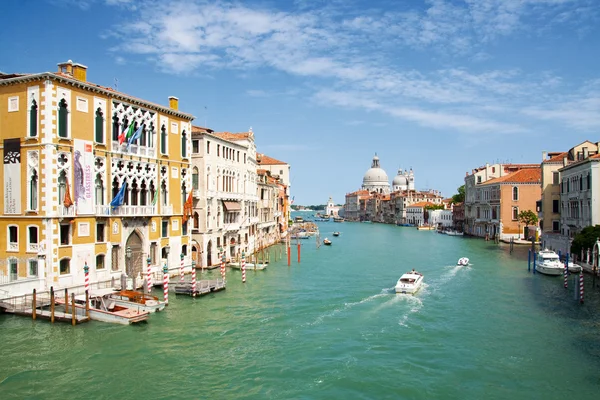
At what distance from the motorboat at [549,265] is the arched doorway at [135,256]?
791 inches

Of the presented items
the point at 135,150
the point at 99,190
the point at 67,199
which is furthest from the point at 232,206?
the point at 67,199

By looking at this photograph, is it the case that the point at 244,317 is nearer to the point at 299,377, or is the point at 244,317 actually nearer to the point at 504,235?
the point at 299,377

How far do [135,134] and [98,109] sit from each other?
206 centimetres

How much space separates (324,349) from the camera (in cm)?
1398

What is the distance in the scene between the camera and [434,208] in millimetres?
95000

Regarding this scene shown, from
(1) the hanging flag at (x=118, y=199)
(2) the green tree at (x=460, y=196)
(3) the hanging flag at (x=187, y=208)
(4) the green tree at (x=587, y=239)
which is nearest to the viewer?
(1) the hanging flag at (x=118, y=199)

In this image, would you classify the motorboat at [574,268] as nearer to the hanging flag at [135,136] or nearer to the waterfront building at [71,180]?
the waterfront building at [71,180]

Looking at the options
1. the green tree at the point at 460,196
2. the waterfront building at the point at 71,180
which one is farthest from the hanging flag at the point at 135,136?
the green tree at the point at 460,196

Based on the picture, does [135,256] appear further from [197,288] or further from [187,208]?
[187,208]

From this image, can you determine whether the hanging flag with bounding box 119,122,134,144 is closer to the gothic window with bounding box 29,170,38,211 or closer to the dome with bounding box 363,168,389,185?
the gothic window with bounding box 29,170,38,211

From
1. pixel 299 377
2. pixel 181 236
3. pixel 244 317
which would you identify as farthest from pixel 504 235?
pixel 299 377

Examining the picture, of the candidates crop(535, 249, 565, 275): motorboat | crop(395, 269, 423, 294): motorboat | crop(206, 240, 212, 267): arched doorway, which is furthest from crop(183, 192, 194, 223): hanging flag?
crop(535, 249, 565, 275): motorboat

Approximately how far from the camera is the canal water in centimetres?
1137

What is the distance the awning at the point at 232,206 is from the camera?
3022cm
